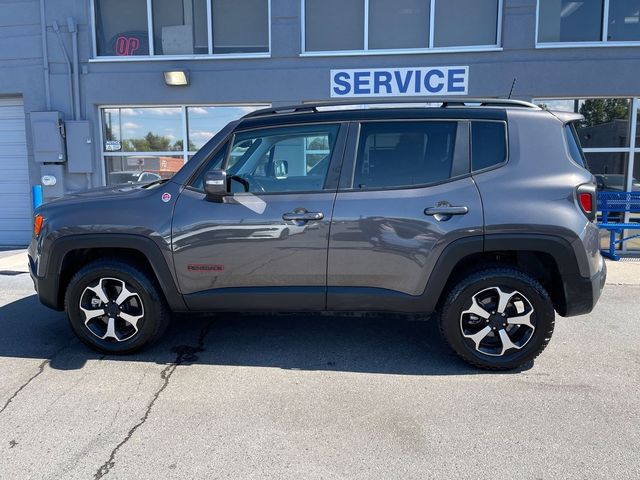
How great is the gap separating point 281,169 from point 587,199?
2239 mm

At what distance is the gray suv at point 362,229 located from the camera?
3.37 metres

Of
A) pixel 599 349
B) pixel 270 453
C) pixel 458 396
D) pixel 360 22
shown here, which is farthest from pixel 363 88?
pixel 270 453

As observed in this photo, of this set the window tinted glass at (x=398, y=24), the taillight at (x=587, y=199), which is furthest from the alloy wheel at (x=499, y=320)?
the window tinted glass at (x=398, y=24)

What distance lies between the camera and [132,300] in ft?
12.4

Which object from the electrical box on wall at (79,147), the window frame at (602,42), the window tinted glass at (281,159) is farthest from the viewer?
the electrical box on wall at (79,147)

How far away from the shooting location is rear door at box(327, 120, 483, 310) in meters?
3.38

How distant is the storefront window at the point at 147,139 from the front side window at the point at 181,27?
1.11 meters

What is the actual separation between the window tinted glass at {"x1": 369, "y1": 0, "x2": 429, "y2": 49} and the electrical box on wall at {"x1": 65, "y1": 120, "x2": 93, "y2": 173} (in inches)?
217

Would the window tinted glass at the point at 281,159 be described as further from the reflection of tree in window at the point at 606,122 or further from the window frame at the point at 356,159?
the reflection of tree in window at the point at 606,122

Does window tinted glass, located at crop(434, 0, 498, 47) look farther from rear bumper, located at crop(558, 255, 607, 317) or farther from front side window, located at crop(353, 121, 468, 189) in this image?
rear bumper, located at crop(558, 255, 607, 317)

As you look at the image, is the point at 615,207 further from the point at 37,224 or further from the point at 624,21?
the point at 37,224

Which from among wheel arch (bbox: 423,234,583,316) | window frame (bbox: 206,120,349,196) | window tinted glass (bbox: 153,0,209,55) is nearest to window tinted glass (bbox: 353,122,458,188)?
window frame (bbox: 206,120,349,196)

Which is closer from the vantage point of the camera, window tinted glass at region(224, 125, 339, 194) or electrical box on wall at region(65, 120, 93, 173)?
window tinted glass at region(224, 125, 339, 194)

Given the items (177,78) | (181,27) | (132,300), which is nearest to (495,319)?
(132,300)
